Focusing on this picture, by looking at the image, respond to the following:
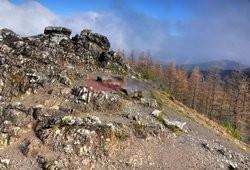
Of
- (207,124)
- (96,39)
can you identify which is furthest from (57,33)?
(207,124)

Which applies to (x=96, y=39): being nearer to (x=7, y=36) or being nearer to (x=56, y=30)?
(x=56, y=30)

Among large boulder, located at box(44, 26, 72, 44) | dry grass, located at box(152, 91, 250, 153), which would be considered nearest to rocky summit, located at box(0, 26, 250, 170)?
dry grass, located at box(152, 91, 250, 153)

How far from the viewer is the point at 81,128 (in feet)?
39.5

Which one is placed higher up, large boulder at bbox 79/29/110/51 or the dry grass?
large boulder at bbox 79/29/110/51

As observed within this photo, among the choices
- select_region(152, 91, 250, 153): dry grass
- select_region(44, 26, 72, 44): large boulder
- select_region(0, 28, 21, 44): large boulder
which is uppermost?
select_region(44, 26, 72, 44): large boulder

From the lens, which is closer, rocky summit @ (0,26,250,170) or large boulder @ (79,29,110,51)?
rocky summit @ (0,26,250,170)

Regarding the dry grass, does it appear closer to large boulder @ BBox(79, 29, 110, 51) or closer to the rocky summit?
the rocky summit

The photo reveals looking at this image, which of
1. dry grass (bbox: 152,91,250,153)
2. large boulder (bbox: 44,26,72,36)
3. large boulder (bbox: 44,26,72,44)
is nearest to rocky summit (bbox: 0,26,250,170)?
dry grass (bbox: 152,91,250,153)

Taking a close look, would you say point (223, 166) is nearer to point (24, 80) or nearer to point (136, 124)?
point (136, 124)

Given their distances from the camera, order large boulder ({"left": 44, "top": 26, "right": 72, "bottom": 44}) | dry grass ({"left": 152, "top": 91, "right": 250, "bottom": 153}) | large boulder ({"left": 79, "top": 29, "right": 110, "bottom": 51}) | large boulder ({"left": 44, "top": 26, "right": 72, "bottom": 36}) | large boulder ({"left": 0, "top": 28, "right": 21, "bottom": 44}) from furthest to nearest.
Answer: large boulder ({"left": 79, "top": 29, "right": 110, "bottom": 51}), large boulder ({"left": 44, "top": 26, "right": 72, "bottom": 36}), large boulder ({"left": 44, "top": 26, "right": 72, "bottom": 44}), large boulder ({"left": 0, "top": 28, "right": 21, "bottom": 44}), dry grass ({"left": 152, "top": 91, "right": 250, "bottom": 153})

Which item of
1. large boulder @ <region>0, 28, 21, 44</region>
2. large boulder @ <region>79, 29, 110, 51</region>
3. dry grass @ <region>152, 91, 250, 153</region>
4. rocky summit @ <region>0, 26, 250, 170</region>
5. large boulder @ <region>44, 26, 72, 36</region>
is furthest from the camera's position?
large boulder @ <region>79, 29, 110, 51</region>

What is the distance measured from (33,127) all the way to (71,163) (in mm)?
4289

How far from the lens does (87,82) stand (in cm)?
2044

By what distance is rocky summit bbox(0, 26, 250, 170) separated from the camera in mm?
10633
